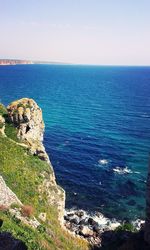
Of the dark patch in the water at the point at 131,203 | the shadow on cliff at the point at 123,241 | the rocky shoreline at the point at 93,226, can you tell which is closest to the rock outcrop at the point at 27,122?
the rocky shoreline at the point at 93,226

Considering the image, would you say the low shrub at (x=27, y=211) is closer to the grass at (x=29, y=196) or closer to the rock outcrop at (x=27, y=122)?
the grass at (x=29, y=196)

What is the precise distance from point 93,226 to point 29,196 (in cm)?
1520

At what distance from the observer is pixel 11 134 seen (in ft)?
214

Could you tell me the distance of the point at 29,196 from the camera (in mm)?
51375

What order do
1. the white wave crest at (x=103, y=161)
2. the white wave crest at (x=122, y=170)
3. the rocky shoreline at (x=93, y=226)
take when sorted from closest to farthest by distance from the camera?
the rocky shoreline at (x=93, y=226)
the white wave crest at (x=122, y=170)
the white wave crest at (x=103, y=161)

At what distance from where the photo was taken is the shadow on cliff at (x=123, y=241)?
48.7 meters

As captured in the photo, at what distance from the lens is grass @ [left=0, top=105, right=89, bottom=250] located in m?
39.6

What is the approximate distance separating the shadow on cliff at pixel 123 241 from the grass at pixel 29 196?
4127 millimetres

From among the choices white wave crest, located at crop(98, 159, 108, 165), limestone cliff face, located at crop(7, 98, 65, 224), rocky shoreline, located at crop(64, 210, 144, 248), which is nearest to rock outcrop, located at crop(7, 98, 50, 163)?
limestone cliff face, located at crop(7, 98, 65, 224)

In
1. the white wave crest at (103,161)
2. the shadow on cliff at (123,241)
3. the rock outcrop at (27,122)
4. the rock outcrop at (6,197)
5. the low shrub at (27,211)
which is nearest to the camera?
the low shrub at (27,211)

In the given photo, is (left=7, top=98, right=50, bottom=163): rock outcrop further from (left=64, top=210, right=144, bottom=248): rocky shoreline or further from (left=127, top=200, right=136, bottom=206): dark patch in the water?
(left=127, top=200, right=136, bottom=206): dark patch in the water

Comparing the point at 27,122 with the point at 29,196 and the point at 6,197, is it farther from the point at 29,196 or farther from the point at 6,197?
the point at 6,197

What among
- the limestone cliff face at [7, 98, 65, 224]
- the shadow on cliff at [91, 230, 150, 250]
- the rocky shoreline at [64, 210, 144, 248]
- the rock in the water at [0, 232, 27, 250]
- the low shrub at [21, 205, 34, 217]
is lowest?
the rocky shoreline at [64, 210, 144, 248]

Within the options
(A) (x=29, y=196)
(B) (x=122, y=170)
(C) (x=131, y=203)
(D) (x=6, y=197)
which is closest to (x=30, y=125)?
(A) (x=29, y=196)
